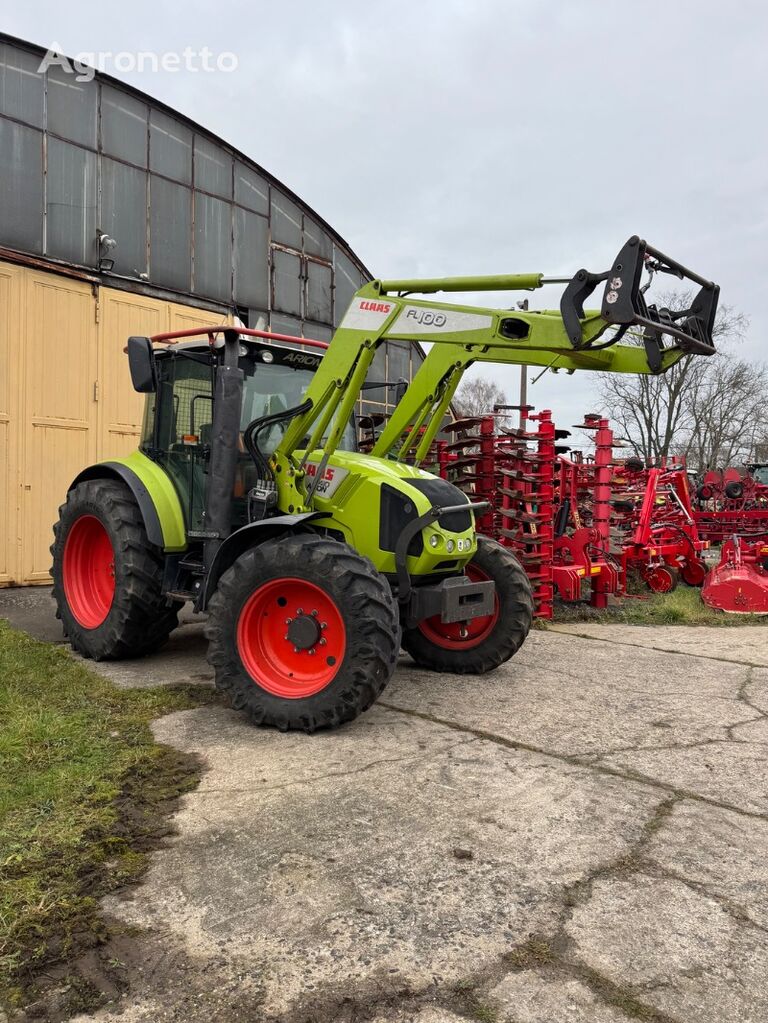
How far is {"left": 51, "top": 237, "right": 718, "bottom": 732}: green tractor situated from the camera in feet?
14.0

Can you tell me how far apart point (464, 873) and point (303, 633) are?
1867 mm

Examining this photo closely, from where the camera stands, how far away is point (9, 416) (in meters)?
8.86

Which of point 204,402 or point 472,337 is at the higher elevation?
point 472,337

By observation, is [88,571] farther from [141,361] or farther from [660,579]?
[660,579]

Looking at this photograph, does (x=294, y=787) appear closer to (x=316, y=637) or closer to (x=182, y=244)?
(x=316, y=637)

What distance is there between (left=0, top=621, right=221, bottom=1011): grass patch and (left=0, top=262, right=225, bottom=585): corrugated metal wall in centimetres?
422

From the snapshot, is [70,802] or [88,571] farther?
[88,571]

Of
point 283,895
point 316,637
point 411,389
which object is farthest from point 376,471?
point 283,895

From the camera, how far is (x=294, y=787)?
3.51m

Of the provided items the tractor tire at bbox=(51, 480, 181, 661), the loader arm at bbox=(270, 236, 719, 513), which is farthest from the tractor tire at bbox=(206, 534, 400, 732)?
the tractor tire at bbox=(51, 480, 181, 661)

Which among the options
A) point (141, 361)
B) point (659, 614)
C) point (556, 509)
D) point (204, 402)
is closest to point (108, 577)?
point (204, 402)

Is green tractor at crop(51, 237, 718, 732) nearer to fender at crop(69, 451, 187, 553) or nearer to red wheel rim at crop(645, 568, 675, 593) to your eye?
A: fender at crop(69, 451, 187, 553)

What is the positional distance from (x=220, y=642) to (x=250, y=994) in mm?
2457

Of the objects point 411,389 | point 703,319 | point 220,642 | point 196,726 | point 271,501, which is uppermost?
point 703,319
